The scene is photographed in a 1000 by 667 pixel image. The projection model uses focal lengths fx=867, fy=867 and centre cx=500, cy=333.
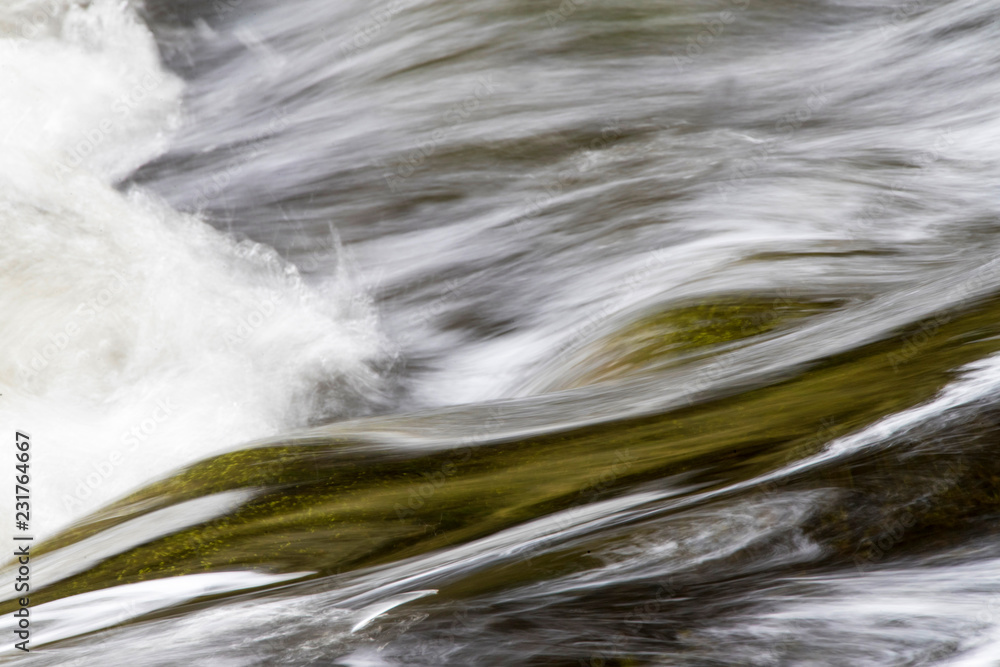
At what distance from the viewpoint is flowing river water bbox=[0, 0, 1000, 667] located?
7.25 feet

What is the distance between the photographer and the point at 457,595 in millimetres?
2273

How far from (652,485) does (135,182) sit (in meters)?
6.56

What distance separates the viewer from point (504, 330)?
5.78 meters

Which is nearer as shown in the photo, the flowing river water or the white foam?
the flowing river water

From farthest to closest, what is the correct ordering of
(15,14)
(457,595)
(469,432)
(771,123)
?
(15,14), (771,123), (469,432), (457,595)

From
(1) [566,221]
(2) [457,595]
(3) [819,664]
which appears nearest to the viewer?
(3) [819,664]

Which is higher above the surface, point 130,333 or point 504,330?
point 130,333

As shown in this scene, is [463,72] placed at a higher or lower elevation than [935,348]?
higher

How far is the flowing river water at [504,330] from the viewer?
2.21 m

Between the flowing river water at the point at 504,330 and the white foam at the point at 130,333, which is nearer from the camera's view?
the flowing river water at the point at 504,330

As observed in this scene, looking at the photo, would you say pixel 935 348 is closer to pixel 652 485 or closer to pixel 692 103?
pixel 652 485

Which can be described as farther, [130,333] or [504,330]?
[130,333]

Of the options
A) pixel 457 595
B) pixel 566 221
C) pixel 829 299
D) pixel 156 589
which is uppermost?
pixel 566 221

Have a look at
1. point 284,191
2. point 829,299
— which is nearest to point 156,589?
point 829,299
